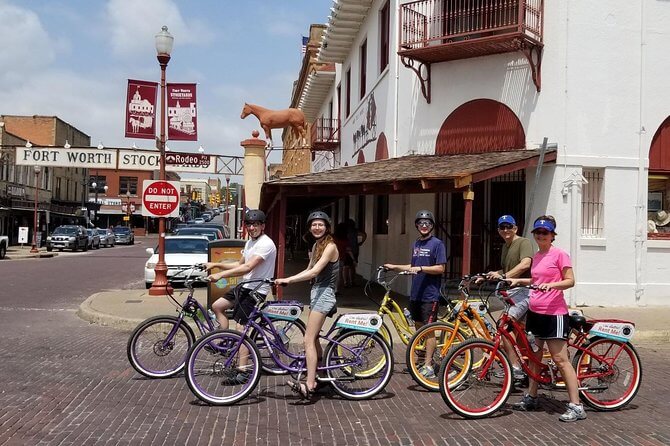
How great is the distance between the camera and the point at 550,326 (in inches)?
239

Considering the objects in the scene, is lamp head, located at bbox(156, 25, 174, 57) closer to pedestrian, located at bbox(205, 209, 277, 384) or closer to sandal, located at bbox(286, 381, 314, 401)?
pedestrian, located at bbox(205, 209, 277, 384)

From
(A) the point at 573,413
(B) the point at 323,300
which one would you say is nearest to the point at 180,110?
(B) the point at 323,300

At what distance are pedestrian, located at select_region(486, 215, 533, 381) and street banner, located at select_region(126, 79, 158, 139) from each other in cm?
1033

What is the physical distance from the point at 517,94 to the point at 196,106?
7.22 meters

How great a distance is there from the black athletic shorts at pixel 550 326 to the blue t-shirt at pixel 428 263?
5.37 feet

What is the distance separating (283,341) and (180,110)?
10102 mm

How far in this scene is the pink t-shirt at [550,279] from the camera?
19.9 feet

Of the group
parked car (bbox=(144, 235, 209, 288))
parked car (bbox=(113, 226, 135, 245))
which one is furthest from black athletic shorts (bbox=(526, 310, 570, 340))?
parked car (bbox=(113, 226, 135, 245))

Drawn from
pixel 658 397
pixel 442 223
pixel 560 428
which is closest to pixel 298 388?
pixel 560 428

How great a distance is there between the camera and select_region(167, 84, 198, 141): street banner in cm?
1569

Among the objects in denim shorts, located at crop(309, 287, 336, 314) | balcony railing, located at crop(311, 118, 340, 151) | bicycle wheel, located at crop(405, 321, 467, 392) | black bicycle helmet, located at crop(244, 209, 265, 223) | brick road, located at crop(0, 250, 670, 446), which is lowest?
brick road, located at crop(0, 250, 670, 446)

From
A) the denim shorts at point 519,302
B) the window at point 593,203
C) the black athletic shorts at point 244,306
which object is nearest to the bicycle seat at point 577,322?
the denim shorts at point 519,302

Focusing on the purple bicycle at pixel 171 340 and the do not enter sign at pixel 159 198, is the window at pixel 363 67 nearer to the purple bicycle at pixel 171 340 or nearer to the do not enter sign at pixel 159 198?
the do not enter sign at pixel 159 198

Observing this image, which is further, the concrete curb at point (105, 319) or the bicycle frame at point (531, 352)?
the concrete curb at point (105, 319)
